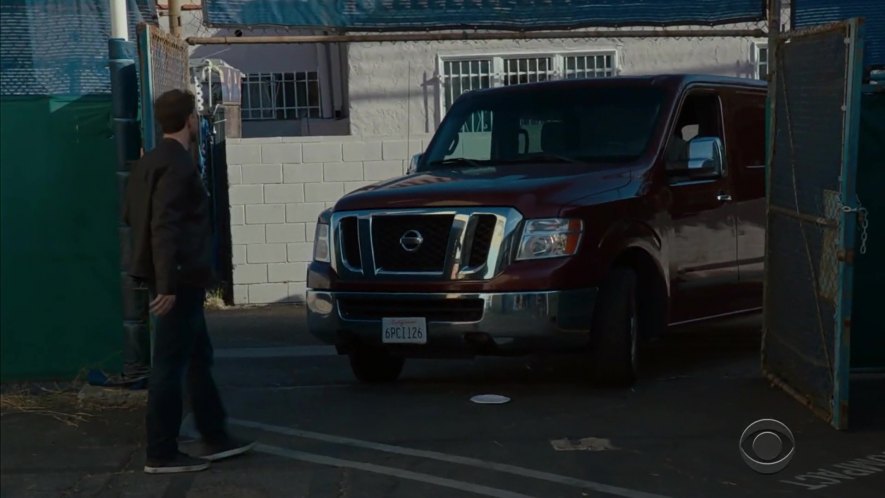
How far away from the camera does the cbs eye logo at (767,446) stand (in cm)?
673

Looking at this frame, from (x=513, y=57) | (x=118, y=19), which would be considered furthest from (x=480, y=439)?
(x=513, y=57)

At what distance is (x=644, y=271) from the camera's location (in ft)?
29.2

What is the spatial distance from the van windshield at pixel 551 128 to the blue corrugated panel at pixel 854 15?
1.18 m

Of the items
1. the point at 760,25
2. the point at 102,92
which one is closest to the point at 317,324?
the point at 102,92

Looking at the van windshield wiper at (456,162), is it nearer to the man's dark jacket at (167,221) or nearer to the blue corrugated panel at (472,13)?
the man's dark jacket at (167,221)

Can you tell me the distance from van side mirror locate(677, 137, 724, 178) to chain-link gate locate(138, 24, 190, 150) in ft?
11.4

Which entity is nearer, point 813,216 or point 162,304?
point 162,304

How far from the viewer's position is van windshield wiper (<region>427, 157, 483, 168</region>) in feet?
30.7

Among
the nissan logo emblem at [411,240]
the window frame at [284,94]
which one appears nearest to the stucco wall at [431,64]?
the window frame at [284,94]

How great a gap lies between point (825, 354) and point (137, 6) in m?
4.89

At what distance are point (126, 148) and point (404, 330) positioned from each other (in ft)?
6.61

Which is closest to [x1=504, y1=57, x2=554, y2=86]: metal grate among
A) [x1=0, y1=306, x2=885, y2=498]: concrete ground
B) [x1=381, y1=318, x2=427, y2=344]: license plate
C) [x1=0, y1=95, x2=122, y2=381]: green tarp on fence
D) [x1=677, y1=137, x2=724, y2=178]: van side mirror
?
[x1=0, y1=306, x2=885, y2=498]: concrete ground

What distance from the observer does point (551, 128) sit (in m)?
9.37

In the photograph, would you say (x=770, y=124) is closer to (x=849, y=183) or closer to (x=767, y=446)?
(x=849, y=183)
